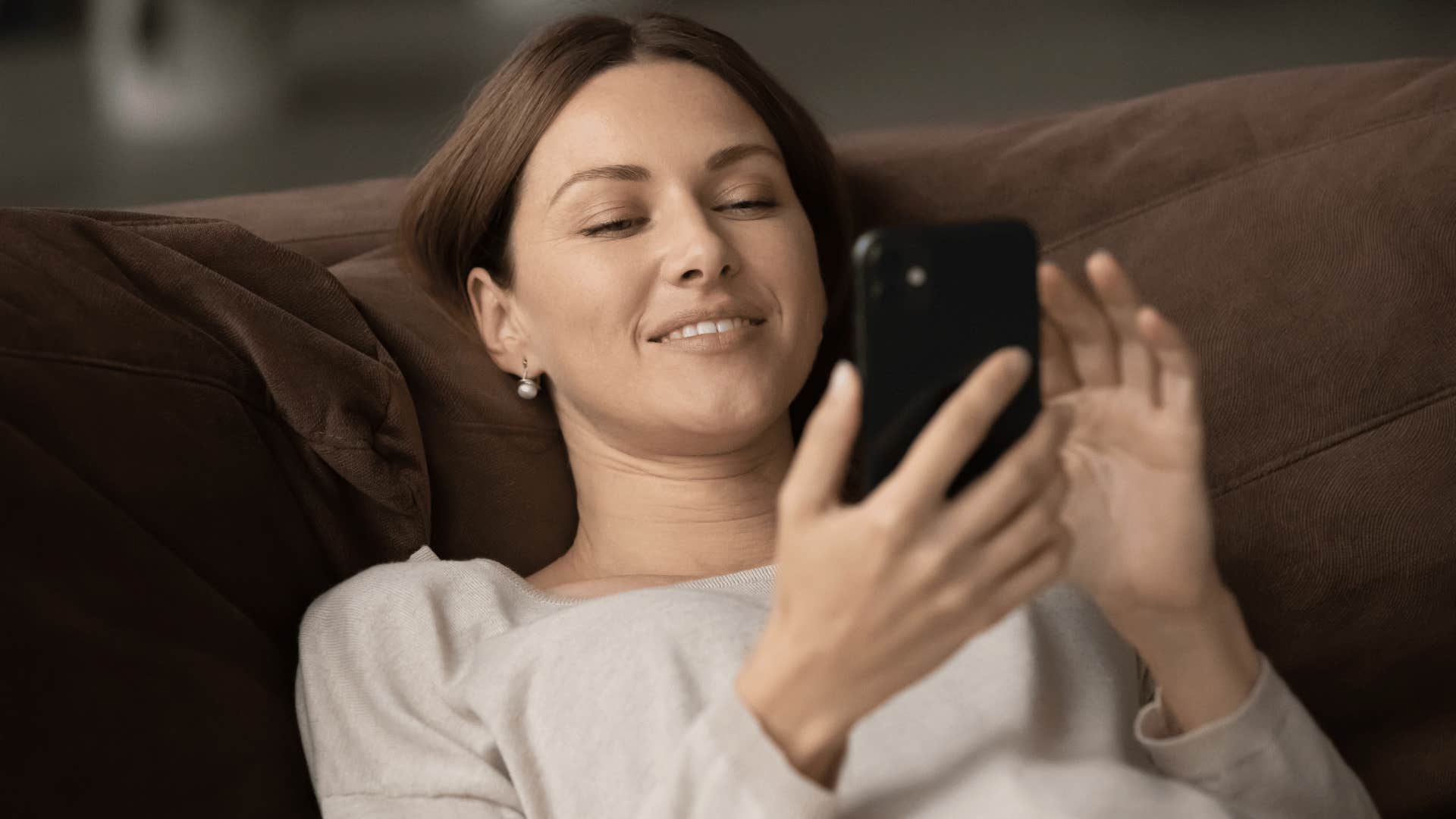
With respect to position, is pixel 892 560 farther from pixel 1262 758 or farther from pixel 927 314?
pixel 1262 758

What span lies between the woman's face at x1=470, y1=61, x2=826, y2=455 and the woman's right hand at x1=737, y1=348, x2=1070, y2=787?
432 millimetres

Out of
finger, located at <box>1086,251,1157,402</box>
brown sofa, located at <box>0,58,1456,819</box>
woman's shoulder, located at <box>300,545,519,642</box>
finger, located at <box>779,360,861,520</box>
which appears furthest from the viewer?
woman's shoulder, located at <box>300,545,519,642</box>

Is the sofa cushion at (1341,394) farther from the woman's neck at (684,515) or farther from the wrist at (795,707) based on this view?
the wrist at (795,707)

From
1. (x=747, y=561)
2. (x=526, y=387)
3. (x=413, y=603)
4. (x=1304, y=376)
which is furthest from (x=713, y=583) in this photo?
(x=1304, y=376)

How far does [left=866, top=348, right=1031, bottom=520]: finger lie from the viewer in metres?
0.71

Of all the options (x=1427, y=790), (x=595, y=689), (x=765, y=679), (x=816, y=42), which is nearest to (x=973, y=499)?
(x=765, y=679)

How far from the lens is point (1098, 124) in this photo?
4.89ft

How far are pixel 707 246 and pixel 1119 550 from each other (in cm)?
46

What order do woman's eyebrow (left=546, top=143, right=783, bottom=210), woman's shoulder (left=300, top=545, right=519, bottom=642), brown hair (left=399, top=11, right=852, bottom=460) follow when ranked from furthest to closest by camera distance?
brown hair (left=399, top=11, right=852, bottom=460), woman's eyebrow (left=546, top=143, right=783, bottom=210), woman's shoulder (left=300, top=545, right=519, bottom=642)

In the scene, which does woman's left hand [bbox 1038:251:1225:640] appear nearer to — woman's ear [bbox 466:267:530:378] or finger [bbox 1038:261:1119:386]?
finger [bbox 1038:261:1119:386]

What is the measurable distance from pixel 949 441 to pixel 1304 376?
0.66 metres

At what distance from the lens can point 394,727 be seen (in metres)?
1.06

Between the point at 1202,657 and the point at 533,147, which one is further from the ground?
the point at 533,147

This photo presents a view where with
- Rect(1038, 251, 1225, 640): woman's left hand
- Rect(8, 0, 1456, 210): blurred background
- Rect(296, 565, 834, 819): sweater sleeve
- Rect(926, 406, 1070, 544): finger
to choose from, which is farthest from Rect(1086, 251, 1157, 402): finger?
Rect(8, 0, 1456, 210): blurred background
